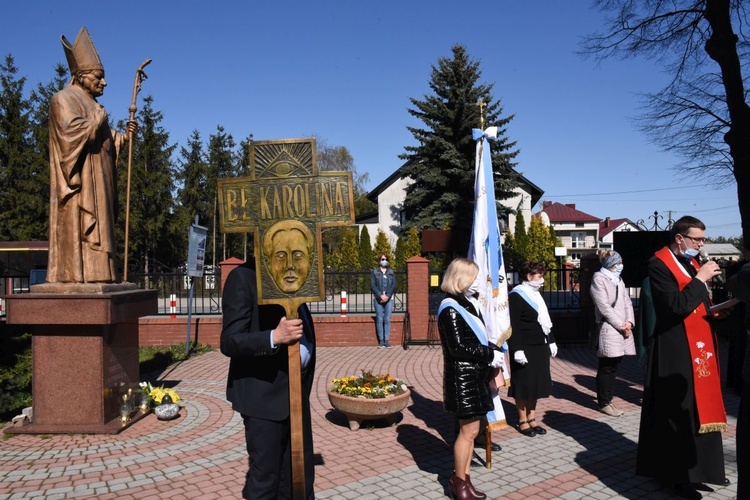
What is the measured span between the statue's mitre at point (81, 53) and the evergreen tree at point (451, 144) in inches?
1018

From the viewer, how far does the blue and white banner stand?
6.03 metres

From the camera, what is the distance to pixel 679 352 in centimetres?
448

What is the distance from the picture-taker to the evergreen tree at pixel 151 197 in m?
30.6

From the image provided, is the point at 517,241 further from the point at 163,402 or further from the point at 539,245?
the point at 163,402

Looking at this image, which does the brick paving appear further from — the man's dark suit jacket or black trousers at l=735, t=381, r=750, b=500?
the man's dark suit jacket

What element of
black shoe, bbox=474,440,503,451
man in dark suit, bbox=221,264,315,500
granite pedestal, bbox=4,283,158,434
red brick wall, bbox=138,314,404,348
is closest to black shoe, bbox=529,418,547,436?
black shoe, bbox=474,440,503,451

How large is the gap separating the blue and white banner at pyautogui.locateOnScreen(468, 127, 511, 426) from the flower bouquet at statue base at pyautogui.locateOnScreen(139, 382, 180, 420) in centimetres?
375

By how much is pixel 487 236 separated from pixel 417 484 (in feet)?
8.93

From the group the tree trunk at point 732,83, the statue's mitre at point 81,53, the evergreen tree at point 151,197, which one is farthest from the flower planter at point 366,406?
the evergreen tree at point 151,197

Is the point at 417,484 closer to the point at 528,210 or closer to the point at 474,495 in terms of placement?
the point at 474,495

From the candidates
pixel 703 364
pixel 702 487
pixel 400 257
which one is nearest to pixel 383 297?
pixel 702 487

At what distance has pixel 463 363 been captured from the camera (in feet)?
14.2

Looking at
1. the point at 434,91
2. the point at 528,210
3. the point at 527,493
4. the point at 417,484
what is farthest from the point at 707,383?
the point at 528,210

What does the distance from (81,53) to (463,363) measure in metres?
5.55
